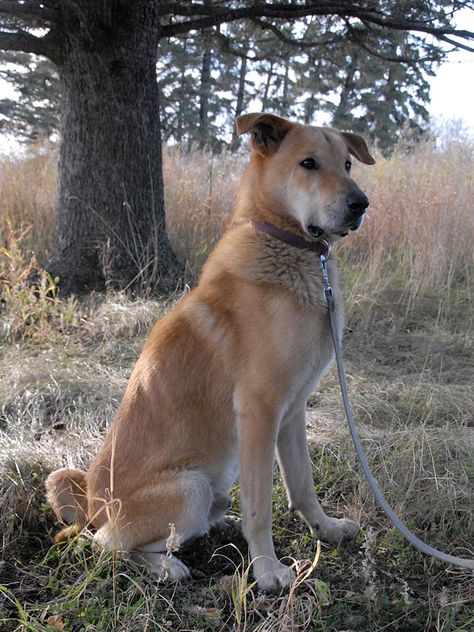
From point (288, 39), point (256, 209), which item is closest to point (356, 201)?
point (256, 209)

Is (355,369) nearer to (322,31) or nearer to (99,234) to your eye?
(99,234)

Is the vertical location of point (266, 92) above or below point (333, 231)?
above

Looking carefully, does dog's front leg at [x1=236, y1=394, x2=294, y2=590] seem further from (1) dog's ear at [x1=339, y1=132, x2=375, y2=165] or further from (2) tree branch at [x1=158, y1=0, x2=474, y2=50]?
(2) tree branch at [x1=158, y1=0, x2=474, y2=50]

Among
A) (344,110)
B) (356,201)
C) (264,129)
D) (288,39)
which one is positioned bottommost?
(356,201)

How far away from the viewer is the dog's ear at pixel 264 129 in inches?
83.0

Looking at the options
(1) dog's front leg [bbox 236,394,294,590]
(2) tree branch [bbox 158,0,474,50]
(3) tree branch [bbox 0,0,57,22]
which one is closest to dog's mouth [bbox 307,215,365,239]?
(1) dog's front leg [bbox 236,394,294,590]

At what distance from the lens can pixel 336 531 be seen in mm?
2254

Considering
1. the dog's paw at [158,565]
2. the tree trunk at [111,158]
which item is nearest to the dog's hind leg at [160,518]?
the dog's paw at [158,565]

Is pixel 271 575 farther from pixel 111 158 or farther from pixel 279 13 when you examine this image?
pixel 279 13

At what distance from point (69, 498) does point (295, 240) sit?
4.47ft

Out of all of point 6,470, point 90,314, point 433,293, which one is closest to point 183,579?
point 6,470

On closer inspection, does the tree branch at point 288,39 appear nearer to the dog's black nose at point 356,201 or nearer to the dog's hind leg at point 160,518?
the dog's black nose at point 356,201

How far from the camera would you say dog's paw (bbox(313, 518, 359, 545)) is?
2.25m

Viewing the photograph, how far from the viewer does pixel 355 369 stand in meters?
3.87
